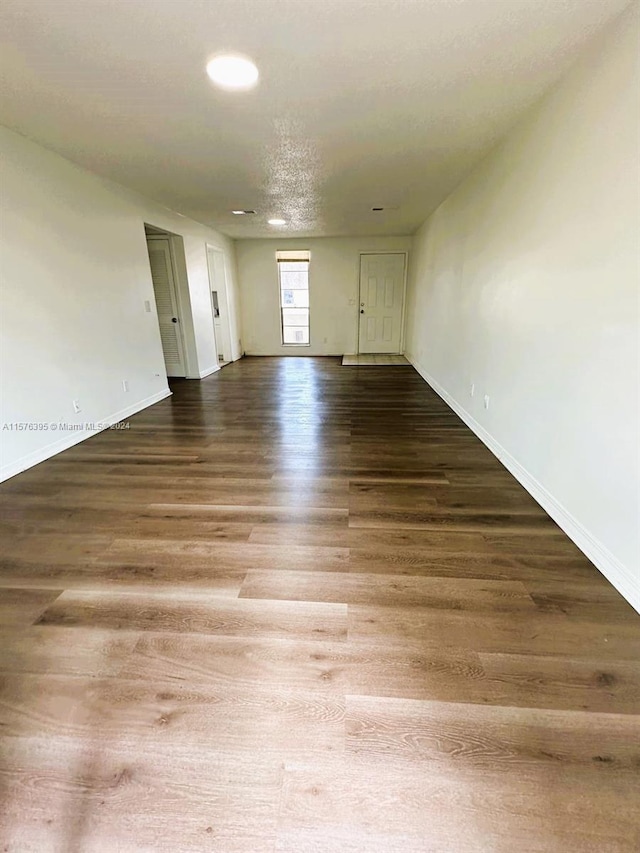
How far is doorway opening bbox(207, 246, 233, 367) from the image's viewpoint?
621 centimetres

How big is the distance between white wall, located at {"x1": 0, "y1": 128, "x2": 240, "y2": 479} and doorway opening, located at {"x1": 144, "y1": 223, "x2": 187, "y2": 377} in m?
0.55

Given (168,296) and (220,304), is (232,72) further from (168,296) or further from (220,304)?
(220,304)

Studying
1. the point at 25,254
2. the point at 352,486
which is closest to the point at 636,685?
the point at 352,486

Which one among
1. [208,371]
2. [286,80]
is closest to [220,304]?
[208,371]

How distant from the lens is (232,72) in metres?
1.87

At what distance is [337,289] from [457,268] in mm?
3616

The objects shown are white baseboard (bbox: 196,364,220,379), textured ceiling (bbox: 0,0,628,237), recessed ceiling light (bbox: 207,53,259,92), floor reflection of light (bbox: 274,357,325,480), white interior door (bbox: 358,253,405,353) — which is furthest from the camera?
white interior door (bbox: 358,253,405,353)

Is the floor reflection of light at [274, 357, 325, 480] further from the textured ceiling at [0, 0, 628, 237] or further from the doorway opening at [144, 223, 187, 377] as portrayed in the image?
the textured ceiling at [0, 0, 628, 237]

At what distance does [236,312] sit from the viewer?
287 inches

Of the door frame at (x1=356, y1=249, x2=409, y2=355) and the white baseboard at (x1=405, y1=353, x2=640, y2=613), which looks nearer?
the white baseboard at (x1=405, y1=353, x2=640, y2=613)

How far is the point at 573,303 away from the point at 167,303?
498 centimetres

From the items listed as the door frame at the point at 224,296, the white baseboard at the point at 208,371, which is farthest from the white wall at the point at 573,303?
the door frame at the point at 224,296

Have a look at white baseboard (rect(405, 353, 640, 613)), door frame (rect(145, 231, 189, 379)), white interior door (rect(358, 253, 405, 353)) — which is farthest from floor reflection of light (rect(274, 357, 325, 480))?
white interior door (rect(358, 253, 405, 353))

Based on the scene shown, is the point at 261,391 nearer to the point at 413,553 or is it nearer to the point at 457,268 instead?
the point at 457,268
